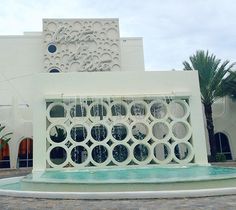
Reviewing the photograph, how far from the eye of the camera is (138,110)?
53.5ft

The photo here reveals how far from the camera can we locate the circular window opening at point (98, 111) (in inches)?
632

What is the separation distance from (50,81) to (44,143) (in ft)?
9.87

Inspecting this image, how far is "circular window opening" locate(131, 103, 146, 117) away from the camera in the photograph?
16.0 metres

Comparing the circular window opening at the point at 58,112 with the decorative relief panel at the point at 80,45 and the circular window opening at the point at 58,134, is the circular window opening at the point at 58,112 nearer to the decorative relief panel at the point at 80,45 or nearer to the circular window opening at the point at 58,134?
the circular window opening at the point at 58,134

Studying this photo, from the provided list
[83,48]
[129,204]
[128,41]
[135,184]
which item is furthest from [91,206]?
[128,41]

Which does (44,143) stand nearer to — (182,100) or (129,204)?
(182,100)

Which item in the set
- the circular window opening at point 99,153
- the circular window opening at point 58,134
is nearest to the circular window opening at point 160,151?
the circular window opening at point 99,153

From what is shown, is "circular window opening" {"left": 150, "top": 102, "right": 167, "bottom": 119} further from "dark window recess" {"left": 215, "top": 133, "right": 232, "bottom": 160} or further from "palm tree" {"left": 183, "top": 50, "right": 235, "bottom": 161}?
"dark window recess" {"left": 215, "top": 133, "right": 232, "bottom": 160}

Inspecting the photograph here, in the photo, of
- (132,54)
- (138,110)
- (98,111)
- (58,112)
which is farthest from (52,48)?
(138,110)

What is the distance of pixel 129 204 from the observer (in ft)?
20.9

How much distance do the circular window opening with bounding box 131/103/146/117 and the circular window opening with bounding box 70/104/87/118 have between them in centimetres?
246

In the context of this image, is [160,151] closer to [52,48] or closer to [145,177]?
[145,177]

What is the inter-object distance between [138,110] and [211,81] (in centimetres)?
691

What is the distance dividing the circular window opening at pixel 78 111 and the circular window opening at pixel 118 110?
4.89ft
